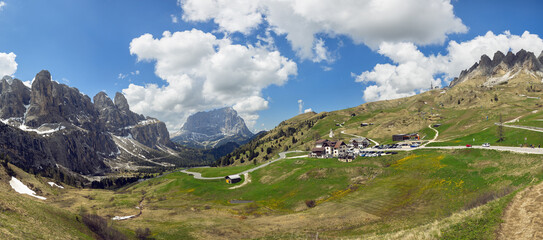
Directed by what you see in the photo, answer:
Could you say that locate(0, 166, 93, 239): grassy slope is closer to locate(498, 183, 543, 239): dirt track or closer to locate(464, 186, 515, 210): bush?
locate(498, 183, 543, 239): dirt track

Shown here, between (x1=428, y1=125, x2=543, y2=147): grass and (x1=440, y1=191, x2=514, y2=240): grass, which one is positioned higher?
(x1=428, y1=125, x2=543, y2=147): grass

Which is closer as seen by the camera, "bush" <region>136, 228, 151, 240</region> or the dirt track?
the dirt track

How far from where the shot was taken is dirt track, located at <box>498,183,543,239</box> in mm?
21344

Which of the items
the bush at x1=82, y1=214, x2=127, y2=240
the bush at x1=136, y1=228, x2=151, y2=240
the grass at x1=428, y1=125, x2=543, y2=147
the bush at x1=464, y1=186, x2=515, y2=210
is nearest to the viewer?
the bush at x1=464, y1=186, x2=515, y2=210

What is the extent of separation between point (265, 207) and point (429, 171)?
151 ft

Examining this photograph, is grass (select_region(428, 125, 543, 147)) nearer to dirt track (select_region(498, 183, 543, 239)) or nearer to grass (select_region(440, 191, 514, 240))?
dirt track (select_region(498, 183, 543, 239))

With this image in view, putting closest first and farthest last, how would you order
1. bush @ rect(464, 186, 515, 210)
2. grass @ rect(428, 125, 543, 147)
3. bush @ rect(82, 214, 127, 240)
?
bush @ rect(464, 186, 515, 210) → bush @ rect(82, 214, 127, 240) → grass @ rect(428, 125, 543, 147)

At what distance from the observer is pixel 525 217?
23.6 metres

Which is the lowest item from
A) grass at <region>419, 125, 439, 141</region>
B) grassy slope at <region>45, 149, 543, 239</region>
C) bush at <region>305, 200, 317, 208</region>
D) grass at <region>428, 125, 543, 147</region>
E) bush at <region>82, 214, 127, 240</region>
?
bush at <region>305, 200, 317, 208</region>

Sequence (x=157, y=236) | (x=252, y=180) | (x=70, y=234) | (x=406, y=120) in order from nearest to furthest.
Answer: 1. (x=70, y=234)
2. (x=157, y=236)
3. (x=252, y=180)
4. (x=406, y=120)

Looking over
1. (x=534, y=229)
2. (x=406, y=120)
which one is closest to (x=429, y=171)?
(x=534, y=229)

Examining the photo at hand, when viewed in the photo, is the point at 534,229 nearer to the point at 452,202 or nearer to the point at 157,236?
the point at 452,202

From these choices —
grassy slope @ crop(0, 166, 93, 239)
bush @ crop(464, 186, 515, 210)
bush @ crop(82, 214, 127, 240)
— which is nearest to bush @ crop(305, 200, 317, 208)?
bush @ crop(464, 186, 515, 210)

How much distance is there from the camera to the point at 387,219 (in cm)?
4309
